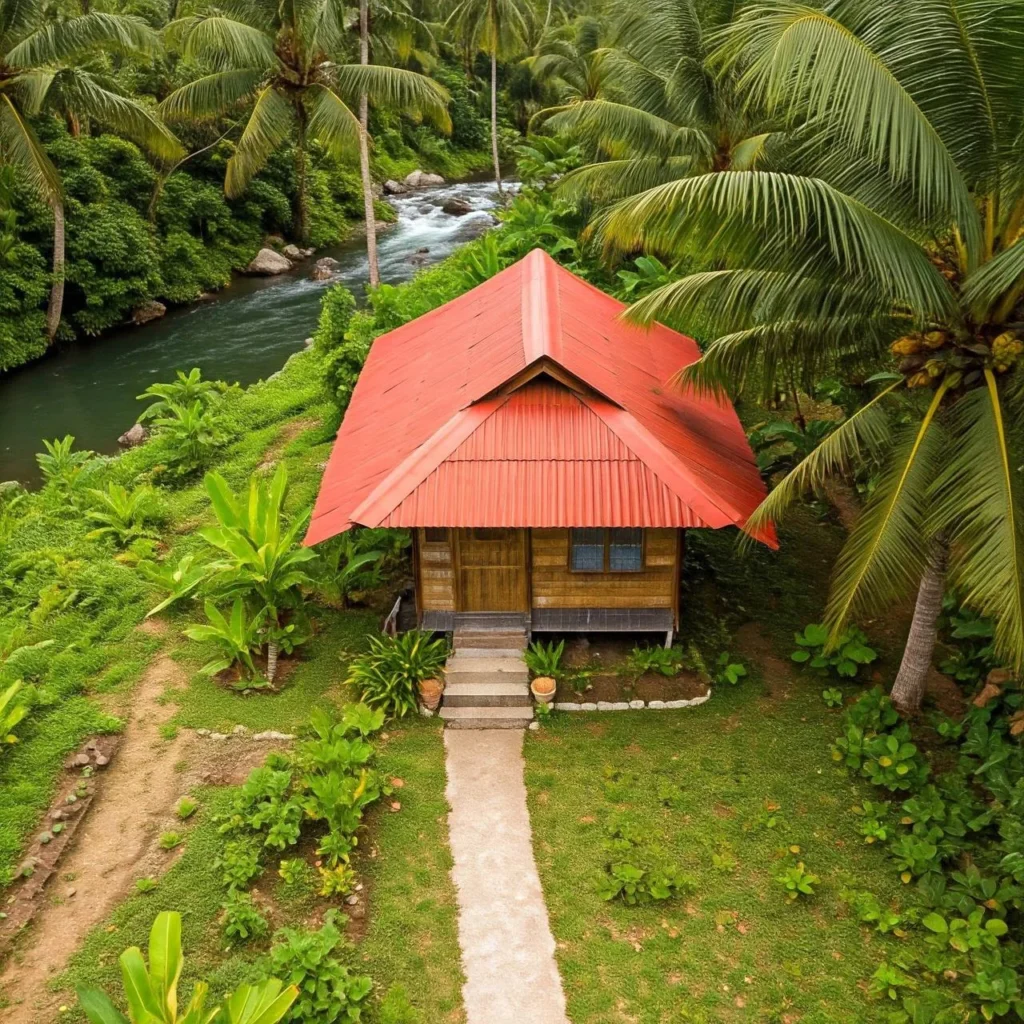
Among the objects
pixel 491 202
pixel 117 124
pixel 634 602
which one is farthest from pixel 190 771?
pixel 491 202

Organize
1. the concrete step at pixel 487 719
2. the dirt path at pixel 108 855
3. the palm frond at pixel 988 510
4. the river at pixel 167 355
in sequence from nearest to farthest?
the palm frond at pixel 988 510
the dirt path at pixel 108 855
the concrete step at pixel 487 719
the river at pixel 167 355

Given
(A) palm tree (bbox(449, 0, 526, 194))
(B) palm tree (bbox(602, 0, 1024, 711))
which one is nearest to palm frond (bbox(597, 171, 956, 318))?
(B) palm tree (bbox(602, 0, 1024, 711))

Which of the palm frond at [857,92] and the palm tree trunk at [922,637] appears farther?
the palm tree trunk at [922,637]

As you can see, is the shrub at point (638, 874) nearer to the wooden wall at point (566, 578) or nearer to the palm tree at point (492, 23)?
the wooden wall at point (566, 578)

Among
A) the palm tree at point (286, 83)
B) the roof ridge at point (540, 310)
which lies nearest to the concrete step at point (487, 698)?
the roof ridge at point (540, 310)

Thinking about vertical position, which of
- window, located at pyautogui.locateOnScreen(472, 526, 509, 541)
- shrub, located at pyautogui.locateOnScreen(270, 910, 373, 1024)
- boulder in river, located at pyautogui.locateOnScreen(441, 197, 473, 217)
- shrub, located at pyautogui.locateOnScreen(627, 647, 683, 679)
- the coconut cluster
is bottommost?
shrub, located at pyautogui.locateOnScreen(627, 647, 683, 679)

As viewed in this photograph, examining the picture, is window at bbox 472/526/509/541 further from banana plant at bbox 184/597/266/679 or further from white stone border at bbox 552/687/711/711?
banana plant at bbox 184/597/266/679

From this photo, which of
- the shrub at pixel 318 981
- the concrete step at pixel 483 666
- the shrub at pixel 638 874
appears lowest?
the shrub at pixel 638 874
